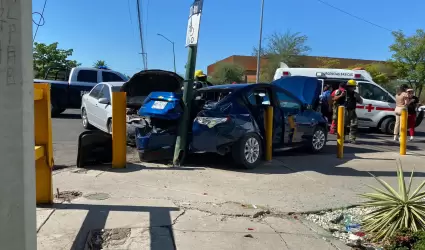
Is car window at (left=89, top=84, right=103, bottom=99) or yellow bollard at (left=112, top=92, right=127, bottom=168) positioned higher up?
car window at (left=89, top=84, right=103, bottom=99)

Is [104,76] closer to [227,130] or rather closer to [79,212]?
[227,130]

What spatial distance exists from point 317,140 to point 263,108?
2159mm

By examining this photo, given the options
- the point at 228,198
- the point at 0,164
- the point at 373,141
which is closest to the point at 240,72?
the point at 373,141

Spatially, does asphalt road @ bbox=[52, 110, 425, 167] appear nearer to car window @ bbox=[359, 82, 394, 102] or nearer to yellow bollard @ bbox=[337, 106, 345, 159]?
yellow bollard @ bbox=[337, 106, 345, 159]

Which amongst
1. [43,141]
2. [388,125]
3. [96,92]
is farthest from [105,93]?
[388,125]

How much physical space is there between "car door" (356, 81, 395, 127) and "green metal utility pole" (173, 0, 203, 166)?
849 cm

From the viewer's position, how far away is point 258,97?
334 inches

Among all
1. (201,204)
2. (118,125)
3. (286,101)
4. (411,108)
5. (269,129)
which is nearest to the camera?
(201,204)

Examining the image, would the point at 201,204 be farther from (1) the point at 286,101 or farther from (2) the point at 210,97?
(1) the point at 286,101

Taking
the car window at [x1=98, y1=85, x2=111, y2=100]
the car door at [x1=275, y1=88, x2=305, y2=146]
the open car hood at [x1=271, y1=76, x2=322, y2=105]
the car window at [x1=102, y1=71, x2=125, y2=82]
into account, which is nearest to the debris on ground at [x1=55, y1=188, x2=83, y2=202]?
the car door at [x1=275, y1=88, x2=305, y2=146]

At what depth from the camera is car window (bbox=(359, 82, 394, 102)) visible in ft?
47.1

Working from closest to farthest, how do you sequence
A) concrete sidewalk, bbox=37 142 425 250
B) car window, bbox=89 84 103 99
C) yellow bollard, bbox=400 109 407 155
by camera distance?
concrete sidewalk, bbox=37 142 425 250 → yellow bollard, bbox=400 109 407 155 → car window, bbox=89 84 103 99

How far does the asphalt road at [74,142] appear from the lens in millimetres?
8672

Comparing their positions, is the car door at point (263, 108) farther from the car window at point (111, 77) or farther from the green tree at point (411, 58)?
the green tree at point (411, 58)
